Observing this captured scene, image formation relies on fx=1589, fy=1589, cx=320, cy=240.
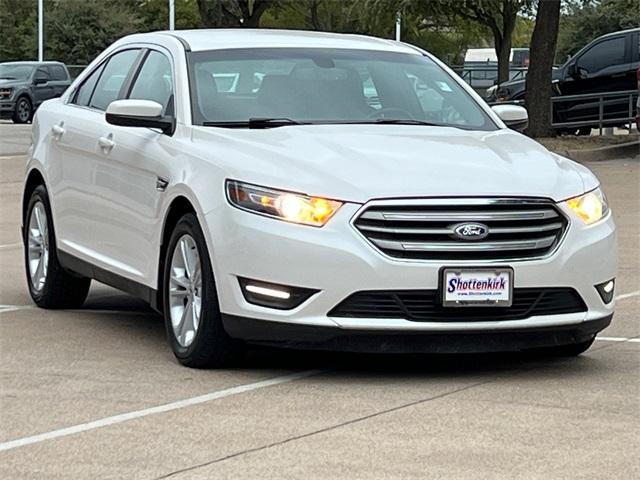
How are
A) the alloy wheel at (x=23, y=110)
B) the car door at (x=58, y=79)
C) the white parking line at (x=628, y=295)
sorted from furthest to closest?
the car door at (x=58, y=79) → the alloy wheel at (x=23, y=110) → the white parking line at (x=628, y=295)

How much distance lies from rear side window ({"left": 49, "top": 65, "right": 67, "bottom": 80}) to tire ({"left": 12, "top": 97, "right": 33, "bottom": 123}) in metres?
1.34

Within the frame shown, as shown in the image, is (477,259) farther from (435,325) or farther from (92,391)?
(92,391)

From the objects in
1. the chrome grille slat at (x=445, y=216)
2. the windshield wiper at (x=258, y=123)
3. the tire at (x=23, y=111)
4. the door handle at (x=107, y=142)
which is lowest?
the tire at (x=23, y=111)

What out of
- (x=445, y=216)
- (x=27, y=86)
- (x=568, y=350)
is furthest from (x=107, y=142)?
(x=27, y=86)

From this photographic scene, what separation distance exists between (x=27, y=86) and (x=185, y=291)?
34.1m

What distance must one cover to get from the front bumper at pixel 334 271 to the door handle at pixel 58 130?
2458 millimetres

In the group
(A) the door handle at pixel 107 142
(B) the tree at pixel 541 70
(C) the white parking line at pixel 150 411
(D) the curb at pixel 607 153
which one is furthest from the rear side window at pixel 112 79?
(B) the tree at pixel 541 70

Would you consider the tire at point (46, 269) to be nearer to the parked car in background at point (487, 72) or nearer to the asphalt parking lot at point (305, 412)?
the asphalt parking lot at point (305, 412)

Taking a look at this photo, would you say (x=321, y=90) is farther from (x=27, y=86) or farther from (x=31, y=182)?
(x=27, y=86)

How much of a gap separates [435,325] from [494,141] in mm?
1371

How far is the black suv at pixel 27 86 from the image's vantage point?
4012cm

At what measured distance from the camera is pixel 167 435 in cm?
595

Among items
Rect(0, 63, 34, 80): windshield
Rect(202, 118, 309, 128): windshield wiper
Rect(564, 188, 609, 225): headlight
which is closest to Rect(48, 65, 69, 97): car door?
Rect(0, 63, 34, 80): windshield

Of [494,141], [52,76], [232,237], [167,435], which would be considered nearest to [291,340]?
[232,237]
